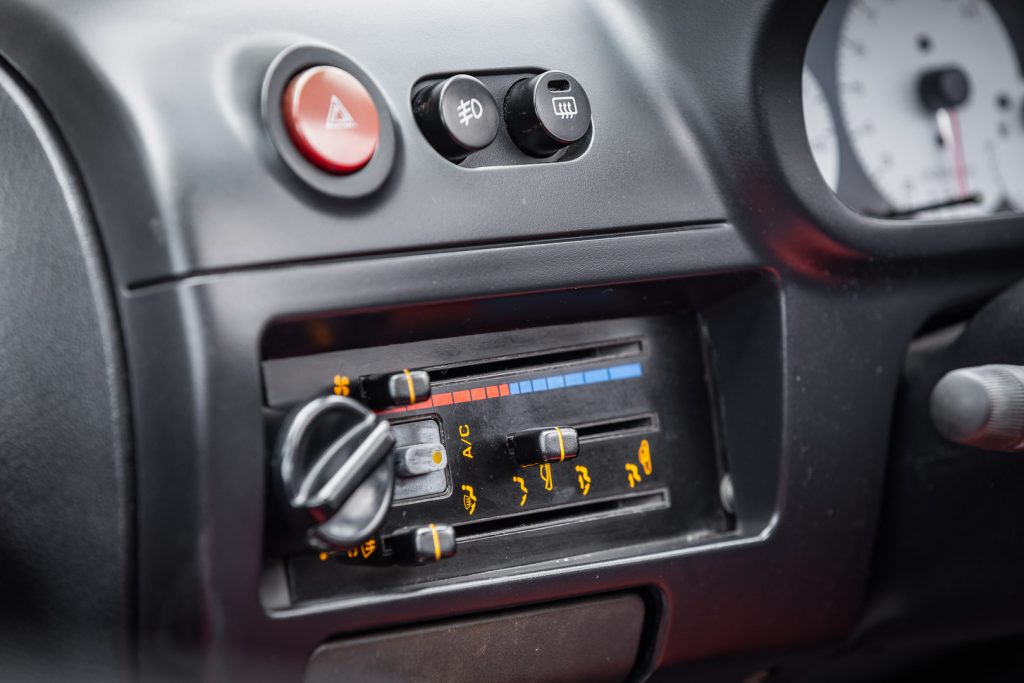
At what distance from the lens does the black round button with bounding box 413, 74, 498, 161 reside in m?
0.75

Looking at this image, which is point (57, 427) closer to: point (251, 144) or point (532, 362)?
point (251, 144)

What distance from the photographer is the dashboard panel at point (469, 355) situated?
0.68 m

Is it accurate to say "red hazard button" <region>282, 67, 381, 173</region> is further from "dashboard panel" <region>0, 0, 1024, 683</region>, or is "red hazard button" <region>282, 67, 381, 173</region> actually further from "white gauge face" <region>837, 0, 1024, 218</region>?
"white gauge face" <region>837, 0, 1024, 218</region>

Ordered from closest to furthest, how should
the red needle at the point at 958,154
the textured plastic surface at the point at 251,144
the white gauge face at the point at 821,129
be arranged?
the textured plastic surface at the point at 251,144, the white gauge face at the point at 821,129, the red needle at the point at 958,154

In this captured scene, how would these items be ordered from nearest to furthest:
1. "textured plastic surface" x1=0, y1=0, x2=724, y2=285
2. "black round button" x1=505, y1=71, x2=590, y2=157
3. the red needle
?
1. "textured plastic surface" x1=0, y1=0, x2=724, y2=285
2. "black round button" x1=505, y1=71, x2=590, y2=157
3. the red needle

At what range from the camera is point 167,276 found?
669 millimetres

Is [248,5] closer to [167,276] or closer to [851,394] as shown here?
[167,276]

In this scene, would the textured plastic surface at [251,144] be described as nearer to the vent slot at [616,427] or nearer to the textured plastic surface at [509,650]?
the vent slot at [616,427]

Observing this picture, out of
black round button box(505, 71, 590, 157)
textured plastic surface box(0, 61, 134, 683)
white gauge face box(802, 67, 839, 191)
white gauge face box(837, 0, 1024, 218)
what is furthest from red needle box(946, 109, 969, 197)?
textured plastic surface box(0, 61, 134, 683)

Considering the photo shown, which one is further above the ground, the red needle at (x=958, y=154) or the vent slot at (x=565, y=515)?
the red needle at (x=958, y=154)

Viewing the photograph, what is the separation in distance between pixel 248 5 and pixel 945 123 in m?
0.76

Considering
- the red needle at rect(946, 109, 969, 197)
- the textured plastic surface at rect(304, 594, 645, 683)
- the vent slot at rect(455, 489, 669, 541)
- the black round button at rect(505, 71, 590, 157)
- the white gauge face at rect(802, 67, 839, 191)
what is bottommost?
the textured plastic surface at rect(304, 594, 645, 683)

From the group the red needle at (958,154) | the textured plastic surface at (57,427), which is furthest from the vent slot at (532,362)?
the red needle at (958,154)

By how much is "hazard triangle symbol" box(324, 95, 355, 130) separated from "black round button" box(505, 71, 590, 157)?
0.43 ft
